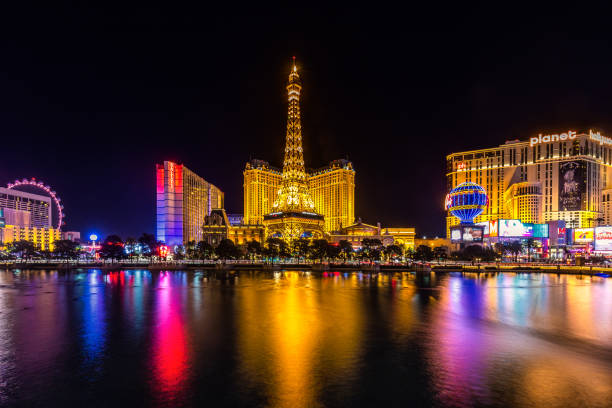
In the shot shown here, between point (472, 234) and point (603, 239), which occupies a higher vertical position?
point (472, 234)

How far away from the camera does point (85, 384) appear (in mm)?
12516

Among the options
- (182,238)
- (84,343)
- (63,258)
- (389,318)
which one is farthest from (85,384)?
(182,238)

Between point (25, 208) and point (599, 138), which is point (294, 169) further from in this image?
point (25, 208)

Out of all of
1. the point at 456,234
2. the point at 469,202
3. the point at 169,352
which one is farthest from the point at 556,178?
the point at 169,352

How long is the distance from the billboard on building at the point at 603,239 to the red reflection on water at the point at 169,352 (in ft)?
301

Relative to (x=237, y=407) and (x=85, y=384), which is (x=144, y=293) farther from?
(x=237, y=407)

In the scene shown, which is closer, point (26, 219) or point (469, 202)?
point (469, 202)

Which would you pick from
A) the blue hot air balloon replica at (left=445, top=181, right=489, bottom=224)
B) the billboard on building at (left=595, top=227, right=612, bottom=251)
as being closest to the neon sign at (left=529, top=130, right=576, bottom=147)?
the blue hot air balloon replica at (left=445, top=181, right=489, bottom=224)

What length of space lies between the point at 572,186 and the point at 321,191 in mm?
93346

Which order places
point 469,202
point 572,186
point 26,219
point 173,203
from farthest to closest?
point 26,219
point 572,186
point 173,203
point 469,202

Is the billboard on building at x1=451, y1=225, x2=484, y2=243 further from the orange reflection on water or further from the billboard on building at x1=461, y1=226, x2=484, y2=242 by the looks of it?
the orange reflection on water

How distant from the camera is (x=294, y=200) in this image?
112 m

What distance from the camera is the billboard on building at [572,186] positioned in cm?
11544

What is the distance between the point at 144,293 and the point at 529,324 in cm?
3351
